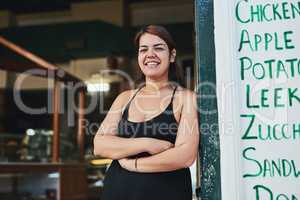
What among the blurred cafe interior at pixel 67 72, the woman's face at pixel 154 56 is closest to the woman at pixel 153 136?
the woman's face at pixel 154 56

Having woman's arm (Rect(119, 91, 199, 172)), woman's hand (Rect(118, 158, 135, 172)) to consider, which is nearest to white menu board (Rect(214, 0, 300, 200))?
woman's arm (Rect(119, 91, 199, 172))

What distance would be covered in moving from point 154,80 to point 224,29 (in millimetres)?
342

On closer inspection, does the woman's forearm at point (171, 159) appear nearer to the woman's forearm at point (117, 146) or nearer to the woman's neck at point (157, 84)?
the woman's forearm at point (117, 146)

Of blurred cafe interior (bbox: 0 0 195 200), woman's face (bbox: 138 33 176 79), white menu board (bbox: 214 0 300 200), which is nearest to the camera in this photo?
white menu board (bbox: 214 0 300 200)

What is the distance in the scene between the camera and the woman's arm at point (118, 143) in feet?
5.41

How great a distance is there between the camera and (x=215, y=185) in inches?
65.4

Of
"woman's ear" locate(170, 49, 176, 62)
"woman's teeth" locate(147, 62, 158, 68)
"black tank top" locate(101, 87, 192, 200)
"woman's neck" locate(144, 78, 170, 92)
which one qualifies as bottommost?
"black tank top" locate(101, 87, 192, 200)

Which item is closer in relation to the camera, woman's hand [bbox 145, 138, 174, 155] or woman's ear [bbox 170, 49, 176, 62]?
woman's hand [bbox 145, 138, 174, 155]

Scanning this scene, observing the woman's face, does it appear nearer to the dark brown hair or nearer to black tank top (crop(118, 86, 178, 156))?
the dark brown hair

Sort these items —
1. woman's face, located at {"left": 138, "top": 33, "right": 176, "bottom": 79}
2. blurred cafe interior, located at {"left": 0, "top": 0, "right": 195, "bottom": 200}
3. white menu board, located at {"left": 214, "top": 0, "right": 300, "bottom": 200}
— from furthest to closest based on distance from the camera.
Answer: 1. blurred cafe interior, located at {"left": 0, "top": 0, "right": 195, "bottom": 200}
2. woman's face, located at {"left": 138, "top": 33, "right": 176, "bottom": 79}
3. white menu board, located at {"left": 214, "top": 0, "right": 300, "bottom": 200}

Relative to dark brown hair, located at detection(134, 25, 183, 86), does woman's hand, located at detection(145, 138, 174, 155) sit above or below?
below

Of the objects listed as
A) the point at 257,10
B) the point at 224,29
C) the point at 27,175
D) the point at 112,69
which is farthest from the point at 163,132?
the point at 112,69

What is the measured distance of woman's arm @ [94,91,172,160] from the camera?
1.65 m

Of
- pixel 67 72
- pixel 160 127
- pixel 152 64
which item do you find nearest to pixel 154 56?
pixel 152 64
